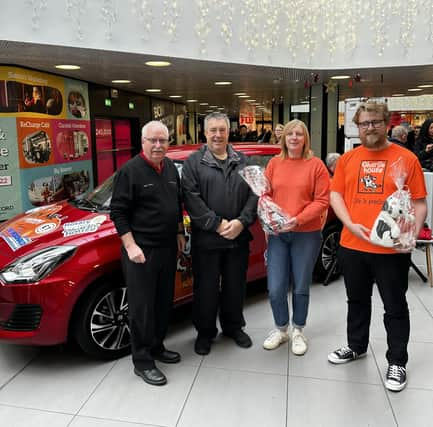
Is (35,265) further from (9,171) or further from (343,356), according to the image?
(9,171)

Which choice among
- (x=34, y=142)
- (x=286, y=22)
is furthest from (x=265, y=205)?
(x=34, y=142)

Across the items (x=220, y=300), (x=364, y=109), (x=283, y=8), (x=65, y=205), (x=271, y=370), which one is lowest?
(x=271, y=370)

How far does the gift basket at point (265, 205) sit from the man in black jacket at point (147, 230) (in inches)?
19.3

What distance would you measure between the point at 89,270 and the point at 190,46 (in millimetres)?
4359

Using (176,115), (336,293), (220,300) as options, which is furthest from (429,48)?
(176,115)

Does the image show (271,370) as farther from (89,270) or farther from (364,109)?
(364,109)

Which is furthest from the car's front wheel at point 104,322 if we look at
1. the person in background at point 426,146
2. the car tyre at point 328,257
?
the person in background at point 426,146

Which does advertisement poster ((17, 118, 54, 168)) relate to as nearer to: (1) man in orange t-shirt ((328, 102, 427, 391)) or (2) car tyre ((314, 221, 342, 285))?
(2) car tyre ((314, 221, 342, 285))

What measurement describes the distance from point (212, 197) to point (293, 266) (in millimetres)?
764

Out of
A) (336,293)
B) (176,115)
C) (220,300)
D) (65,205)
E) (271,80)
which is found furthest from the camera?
(176,115)

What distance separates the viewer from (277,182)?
298 cm

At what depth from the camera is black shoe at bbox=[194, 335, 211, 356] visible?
3141 mm

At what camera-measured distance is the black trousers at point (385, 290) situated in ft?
8.41

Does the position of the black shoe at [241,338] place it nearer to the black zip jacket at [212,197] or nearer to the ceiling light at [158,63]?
the black zip jacket at [212,197]
